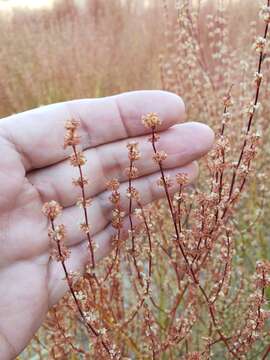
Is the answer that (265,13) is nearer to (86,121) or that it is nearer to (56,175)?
A: (86,121)

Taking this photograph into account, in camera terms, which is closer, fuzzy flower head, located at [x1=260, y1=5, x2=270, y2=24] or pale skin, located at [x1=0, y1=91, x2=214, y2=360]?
fuzzy flower head, located at [x1=260, y1=5, x2=270, y2=24]

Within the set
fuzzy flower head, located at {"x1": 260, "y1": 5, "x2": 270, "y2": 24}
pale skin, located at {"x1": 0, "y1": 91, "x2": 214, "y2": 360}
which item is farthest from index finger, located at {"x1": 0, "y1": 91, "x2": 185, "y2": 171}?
fuzzy flower head, located at {"x1": 260, "y1": 5, "x2": 270, "y2": 24}

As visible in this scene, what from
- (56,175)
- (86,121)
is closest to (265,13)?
(86,121)

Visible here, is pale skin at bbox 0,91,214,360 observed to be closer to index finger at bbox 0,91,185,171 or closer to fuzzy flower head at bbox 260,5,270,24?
index finger at bbox 0,91,185,171

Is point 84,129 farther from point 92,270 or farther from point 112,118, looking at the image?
point 92,270

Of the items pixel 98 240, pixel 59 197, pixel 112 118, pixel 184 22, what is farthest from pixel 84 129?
pixel 184 22

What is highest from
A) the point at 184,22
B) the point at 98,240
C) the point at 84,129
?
the point at 184,22

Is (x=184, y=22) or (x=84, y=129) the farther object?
(x=184, y=22)

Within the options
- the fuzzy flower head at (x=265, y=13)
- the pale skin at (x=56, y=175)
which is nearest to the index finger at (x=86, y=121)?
the pale skin at (x=56, y=175)
